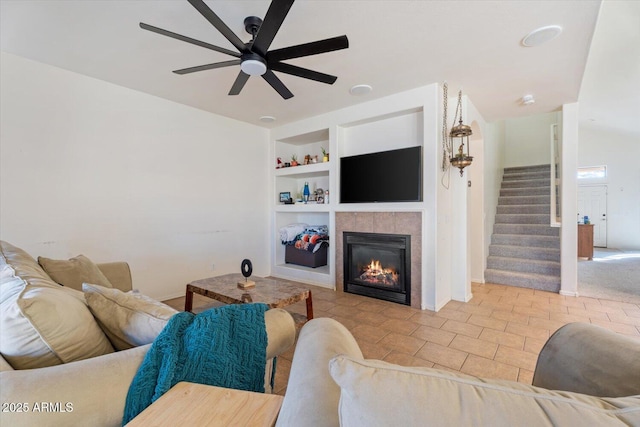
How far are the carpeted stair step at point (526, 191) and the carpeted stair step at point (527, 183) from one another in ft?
0.59

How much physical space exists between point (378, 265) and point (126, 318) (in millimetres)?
3002

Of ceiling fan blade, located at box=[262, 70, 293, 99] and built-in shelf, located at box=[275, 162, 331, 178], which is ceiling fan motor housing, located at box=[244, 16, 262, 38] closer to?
ceiling fan blade, located at box=[262, 70, 293, 99]

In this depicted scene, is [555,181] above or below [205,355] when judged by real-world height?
above

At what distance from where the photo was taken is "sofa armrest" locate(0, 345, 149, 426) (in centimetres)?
65

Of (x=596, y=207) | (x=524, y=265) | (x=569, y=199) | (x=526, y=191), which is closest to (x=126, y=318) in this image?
(x=569, y=199)

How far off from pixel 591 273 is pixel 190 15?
21.9 ft

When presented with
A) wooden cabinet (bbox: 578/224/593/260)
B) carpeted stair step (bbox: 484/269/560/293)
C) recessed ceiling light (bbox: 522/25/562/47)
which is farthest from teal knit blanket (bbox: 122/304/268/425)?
wooden cabinet (bbox: 578/224/593/260)

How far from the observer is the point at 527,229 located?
191 inches

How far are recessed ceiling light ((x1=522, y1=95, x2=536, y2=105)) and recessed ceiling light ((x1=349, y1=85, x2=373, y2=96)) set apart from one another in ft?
6.23

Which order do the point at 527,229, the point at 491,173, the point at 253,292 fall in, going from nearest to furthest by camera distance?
the point at 253,292 < the point at 527,229 < the point at 491,173

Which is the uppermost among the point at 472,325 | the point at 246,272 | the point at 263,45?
the point at 263,45

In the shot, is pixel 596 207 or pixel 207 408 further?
pixel 596 207

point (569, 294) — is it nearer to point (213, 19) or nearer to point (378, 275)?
point (378, 275)

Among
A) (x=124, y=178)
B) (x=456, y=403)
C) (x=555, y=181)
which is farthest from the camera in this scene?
(x=555, y=181)
